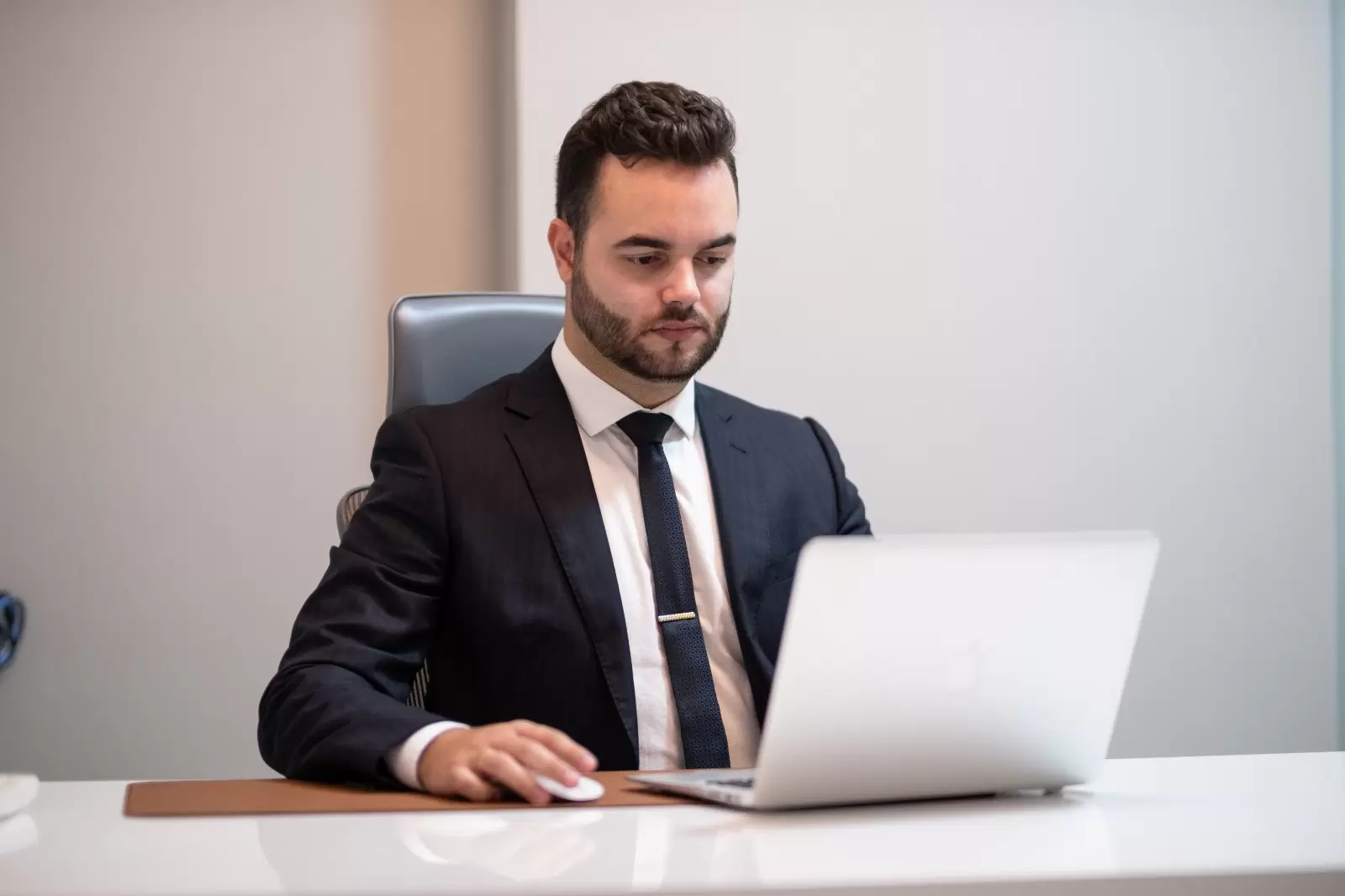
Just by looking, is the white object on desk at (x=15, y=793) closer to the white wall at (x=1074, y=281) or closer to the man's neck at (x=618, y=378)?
the man's neck at (x=618, y=378)

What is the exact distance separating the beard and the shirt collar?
35 mm

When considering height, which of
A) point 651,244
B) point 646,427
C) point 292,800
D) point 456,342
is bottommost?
point 292,800

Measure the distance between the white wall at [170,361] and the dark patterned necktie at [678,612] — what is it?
1297 mm

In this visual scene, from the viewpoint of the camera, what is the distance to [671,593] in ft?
5.04

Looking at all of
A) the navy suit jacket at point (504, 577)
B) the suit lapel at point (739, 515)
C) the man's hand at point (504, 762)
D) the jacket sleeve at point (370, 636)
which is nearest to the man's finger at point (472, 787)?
the man's hand at point (504, 762)

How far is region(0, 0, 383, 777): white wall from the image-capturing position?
2.64 meters

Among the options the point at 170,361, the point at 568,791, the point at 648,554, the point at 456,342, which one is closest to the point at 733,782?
the point at 568,791

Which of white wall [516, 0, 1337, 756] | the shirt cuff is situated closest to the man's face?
the shirt cuff

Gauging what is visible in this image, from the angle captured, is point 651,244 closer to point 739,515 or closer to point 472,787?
point 739,515

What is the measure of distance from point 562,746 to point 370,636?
0.46 m

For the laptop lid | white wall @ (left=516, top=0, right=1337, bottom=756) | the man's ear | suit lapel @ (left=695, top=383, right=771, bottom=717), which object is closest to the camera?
the laptop lid

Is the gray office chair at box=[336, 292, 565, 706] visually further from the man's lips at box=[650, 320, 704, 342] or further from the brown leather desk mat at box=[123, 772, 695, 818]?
the brown leather desk mat at box=[123, 772, 695, 818]

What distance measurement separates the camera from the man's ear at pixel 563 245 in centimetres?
174

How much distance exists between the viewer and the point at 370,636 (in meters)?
1.39
